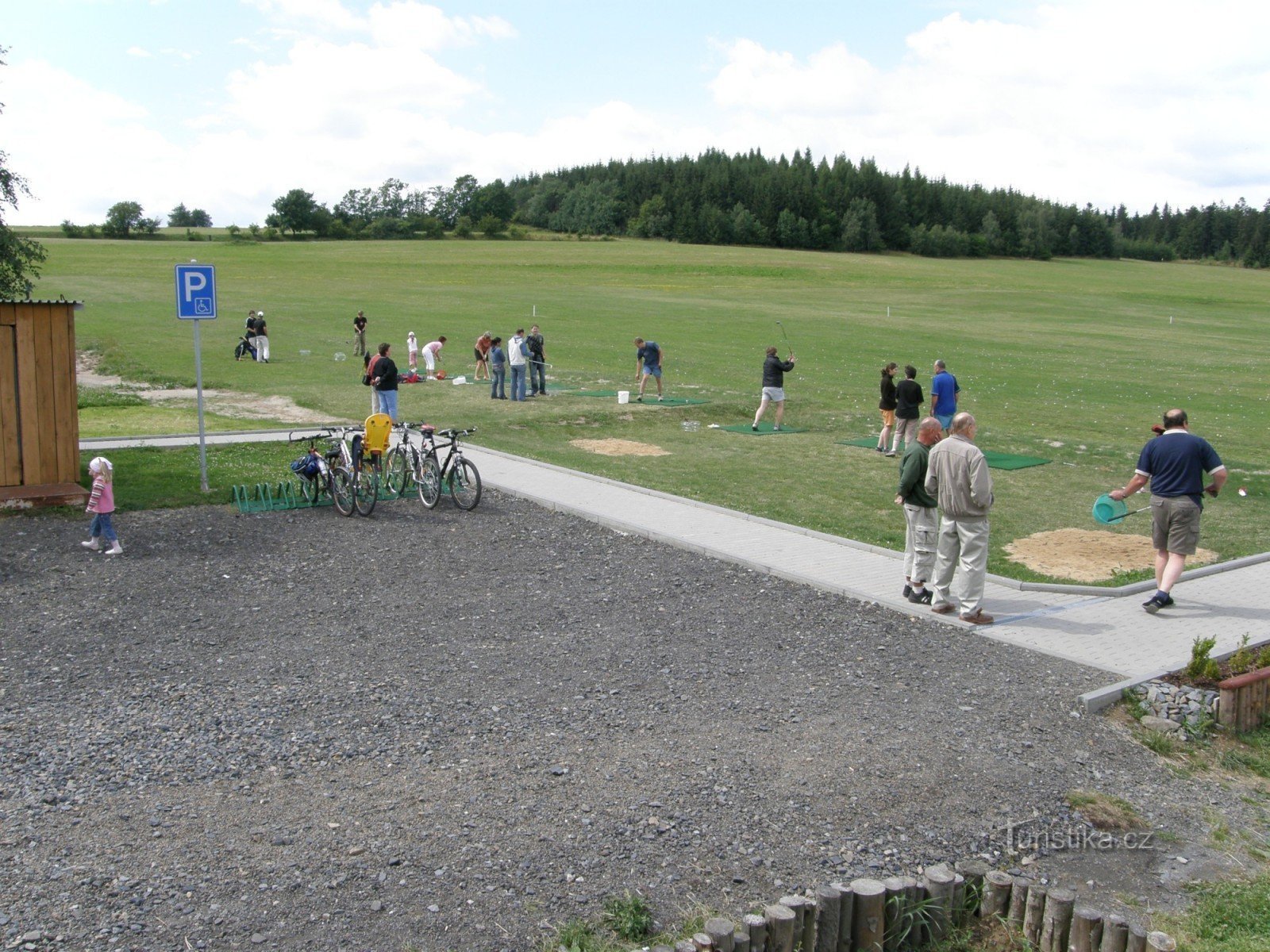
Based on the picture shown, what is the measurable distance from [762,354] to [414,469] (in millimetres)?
25589

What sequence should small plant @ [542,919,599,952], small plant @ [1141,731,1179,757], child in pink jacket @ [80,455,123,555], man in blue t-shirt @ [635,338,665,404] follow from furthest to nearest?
1. man in blue t-shirt @ [635,338,665,404]
2. child in pink jacket @ [80,455,123,555]
3. small plant @ [1141,731,1179,757]
4. small plant @ [542,919,599,952]

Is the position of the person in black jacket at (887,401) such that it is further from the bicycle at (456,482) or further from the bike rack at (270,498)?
the bike rack at (270,498)

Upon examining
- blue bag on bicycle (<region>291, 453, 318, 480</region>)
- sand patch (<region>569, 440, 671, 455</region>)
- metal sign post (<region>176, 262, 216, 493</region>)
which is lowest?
sand patch (<region>569, 440, 671, 455</region>)

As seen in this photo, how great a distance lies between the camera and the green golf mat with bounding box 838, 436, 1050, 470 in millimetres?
18359

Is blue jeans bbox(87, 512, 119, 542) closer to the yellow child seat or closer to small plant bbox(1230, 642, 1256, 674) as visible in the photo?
the yellow child seat

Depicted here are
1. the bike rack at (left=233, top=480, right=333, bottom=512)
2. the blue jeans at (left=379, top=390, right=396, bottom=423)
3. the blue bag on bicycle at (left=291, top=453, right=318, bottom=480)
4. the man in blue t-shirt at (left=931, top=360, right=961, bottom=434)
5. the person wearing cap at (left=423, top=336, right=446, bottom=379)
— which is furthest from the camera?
the person wearing cap at (left=423, top=336, right=446, bottom=379)

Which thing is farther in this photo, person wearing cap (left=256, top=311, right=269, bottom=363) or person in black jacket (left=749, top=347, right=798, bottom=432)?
person wearing cap (left=256, top=311, right=269, bottom=363)

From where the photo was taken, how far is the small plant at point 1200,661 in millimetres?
8125

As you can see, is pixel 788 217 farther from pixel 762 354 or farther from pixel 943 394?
pixel 943 394

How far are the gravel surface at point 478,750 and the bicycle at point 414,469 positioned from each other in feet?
10.0

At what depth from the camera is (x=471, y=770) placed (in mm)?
6676

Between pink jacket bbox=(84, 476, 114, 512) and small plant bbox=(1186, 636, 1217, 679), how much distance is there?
33.2 feet

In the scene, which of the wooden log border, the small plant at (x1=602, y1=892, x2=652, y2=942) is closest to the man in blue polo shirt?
the wooden log border

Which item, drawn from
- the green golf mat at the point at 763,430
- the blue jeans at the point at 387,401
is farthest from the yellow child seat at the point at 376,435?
the green golf mat at the point at 763,430
